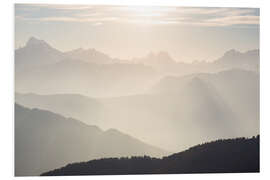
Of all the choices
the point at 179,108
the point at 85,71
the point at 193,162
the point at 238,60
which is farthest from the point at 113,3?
the point at 193,162

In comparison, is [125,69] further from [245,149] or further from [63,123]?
[245,149]

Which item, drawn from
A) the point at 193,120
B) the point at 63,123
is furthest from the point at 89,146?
the point at 193,120

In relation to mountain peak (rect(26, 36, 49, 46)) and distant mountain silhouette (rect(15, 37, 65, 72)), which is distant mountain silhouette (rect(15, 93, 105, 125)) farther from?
mountain peak (rect(26, 36, 49, 46))

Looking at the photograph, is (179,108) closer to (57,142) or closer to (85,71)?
(85,71)

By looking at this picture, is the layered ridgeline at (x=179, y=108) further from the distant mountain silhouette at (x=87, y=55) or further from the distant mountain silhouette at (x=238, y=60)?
the distant mountain silhouette at (x=87, y=55)

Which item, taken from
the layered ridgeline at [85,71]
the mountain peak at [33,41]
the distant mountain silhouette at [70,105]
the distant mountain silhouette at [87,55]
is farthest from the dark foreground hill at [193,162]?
the mountain peak at [33,41]

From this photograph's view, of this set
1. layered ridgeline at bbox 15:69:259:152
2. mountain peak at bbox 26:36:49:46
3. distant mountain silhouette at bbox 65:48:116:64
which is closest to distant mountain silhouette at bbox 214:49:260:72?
layered ridgeline at bbox 15:69:259:152
